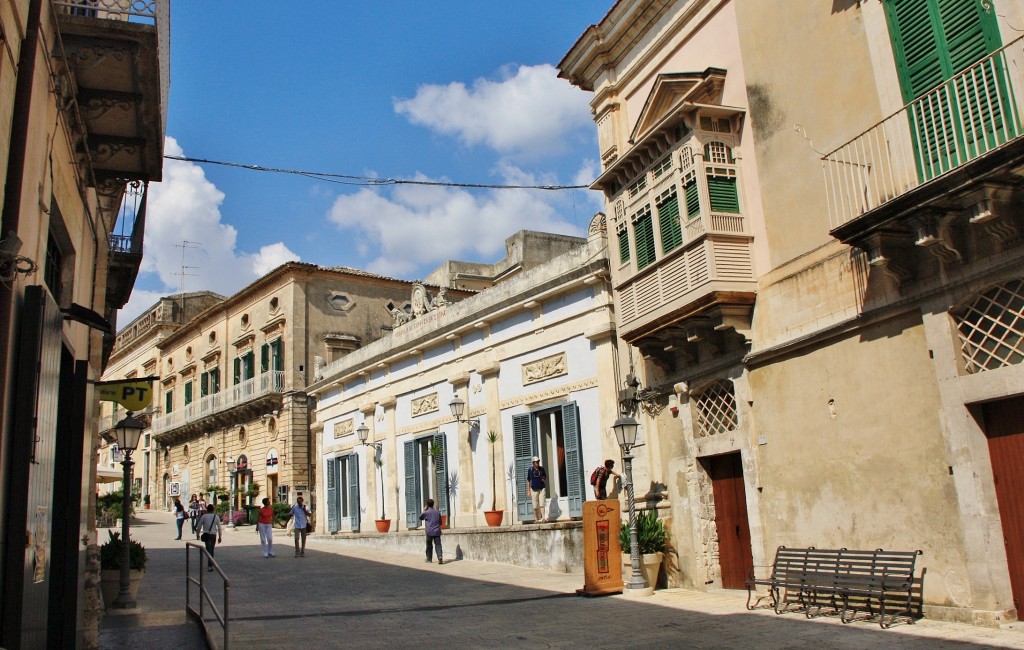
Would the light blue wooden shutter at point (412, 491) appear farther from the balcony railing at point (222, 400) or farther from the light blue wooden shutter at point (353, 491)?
the balcony railing at point (222, 400)

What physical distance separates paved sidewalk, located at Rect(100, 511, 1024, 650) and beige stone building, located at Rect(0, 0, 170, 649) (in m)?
2.28

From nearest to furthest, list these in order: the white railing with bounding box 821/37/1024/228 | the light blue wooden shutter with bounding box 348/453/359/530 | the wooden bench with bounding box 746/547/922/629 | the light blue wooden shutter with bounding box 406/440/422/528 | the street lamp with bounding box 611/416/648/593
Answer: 1. the white railing with bounding box 821/37/1024/228
2. the wooden bench with bounding box 746/547/922/629
3. the street lamp with bounding box 611/416/648/593
4. the light blue wooden shutter with bounding box 406/440/422/528
5. the light blue wooden shutter with bounding box 348/453/359/530

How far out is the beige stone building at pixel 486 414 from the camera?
1722cm

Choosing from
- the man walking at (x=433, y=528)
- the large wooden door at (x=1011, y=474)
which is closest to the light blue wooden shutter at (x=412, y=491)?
the man walking at (x=433, y=528)

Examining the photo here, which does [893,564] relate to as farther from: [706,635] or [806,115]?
[806,115]

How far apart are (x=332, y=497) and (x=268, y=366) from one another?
1139 centimetres

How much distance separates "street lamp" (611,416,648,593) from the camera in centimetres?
1353

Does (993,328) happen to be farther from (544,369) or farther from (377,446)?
(377,446)

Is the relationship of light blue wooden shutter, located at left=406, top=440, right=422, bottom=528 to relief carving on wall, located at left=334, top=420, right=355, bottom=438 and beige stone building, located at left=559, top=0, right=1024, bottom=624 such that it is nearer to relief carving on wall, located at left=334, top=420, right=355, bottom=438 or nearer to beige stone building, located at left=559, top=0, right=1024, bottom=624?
relief carving on wall, located at left=334, top=420, right=355, bottom=438

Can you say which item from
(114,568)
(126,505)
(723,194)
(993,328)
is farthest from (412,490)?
(993,328)

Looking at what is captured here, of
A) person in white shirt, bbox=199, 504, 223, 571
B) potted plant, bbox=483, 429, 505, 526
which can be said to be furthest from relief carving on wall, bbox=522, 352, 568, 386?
person in white shirt, bbox=199, 504, 223, 571

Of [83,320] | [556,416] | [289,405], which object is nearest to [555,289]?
[556,416]

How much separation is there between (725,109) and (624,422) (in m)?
4.95

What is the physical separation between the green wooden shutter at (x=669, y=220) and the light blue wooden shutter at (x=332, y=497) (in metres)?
17.1
